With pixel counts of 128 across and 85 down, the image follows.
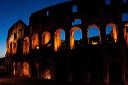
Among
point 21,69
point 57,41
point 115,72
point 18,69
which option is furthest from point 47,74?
point 115,72

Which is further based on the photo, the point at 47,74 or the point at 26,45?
Result: the point at 26,45

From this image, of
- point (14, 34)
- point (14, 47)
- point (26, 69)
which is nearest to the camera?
point (26, 69)

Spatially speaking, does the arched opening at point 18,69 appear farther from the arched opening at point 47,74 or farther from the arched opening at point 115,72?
the arched opening at point 115,72

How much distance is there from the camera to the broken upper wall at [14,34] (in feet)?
90.5

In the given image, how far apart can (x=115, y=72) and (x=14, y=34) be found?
1649 cm

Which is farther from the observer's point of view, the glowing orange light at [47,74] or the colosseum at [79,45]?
the glowing orange light at [47,74]

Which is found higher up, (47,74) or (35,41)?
(35,41)

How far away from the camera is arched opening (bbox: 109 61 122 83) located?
59.9 feet

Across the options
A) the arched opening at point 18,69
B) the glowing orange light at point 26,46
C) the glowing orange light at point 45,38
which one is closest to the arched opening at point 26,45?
the glowing orange light at point 26,46

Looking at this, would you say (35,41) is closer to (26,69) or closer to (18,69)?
(26,69)

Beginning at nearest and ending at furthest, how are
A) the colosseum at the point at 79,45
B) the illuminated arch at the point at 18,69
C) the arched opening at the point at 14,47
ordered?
the colosseum at the point at 79,45, the illuminated arch at the point at 18,69, the arched opening at the point at 14,47

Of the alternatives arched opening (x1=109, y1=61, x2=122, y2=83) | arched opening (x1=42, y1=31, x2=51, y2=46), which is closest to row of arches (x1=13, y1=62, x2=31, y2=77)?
arched opening (x1=42, y1=31, x2=51, y2=46)

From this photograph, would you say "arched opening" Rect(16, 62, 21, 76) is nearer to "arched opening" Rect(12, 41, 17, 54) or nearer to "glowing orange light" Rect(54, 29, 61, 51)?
"arched opening" Rect(12, 41, 17, 54)

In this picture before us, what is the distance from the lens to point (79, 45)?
851 inches
